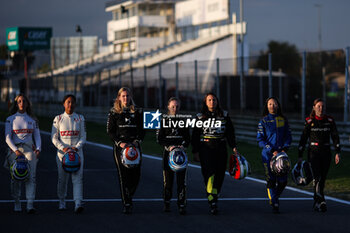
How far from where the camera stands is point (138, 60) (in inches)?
2514

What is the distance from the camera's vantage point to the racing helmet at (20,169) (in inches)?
343

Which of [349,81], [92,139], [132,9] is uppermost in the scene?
[132,9]

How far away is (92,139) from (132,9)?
5987 cm

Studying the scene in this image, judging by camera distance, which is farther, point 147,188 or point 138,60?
point 138,60

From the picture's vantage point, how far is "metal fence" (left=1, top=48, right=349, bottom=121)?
2045cm

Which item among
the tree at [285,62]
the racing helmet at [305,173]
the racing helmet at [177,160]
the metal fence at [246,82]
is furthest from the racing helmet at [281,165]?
the tree at [285,62]

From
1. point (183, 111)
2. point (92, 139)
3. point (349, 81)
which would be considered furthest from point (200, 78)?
point (349, 81)

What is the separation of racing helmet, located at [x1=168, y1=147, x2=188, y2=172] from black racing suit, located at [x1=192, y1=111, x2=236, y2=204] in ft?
1.20

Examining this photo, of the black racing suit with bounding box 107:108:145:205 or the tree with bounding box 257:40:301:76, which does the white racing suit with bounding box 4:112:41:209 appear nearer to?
the black racing suit with bounding box 107:108:145:205

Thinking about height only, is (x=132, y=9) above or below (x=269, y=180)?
above

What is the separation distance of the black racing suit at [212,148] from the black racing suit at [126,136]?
814mm

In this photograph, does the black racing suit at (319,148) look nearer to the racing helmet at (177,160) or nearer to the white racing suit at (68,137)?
the racing helmet at (177,160)

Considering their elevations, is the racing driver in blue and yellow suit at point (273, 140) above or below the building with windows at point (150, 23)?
below

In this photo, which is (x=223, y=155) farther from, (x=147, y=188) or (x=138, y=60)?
(x=138, y=60)
